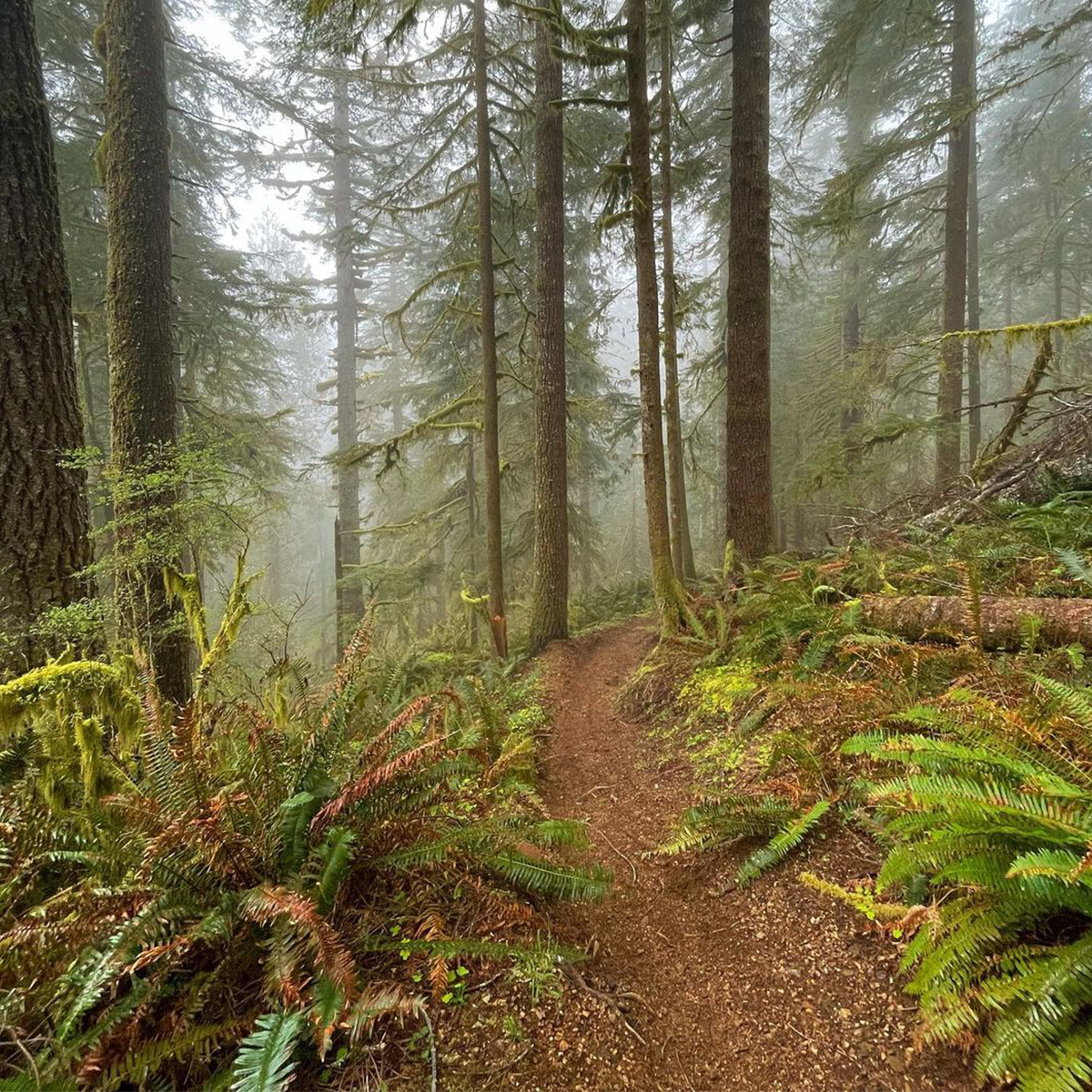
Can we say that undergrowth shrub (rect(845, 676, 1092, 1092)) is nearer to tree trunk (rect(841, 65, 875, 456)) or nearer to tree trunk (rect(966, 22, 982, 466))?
tree trunk (rect(966, 22, 982, 466))

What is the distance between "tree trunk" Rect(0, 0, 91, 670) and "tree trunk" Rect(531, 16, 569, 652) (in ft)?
17.1

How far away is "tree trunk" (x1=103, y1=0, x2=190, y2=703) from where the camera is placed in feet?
17.1

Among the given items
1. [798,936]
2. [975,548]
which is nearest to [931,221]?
[975,548]

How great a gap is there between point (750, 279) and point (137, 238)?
6619 mm

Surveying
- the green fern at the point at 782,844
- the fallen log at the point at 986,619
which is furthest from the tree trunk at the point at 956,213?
the green fern at the point at 782,844

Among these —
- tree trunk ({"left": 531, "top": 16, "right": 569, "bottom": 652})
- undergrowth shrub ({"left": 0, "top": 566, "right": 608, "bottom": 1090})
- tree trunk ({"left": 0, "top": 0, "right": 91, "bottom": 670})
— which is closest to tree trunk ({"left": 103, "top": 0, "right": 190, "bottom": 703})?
tree trunk ({"left": 0, "top": 0, "right": 91, "bottom": 670})

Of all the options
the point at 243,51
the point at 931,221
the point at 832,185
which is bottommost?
the point at 832,185

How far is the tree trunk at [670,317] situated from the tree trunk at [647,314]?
1.54 metres

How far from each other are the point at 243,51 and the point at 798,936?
73.6 ft

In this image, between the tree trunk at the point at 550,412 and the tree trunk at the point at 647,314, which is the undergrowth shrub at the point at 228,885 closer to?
the tree trunk at the point at 647,314

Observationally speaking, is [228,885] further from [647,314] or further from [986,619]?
[647,314]

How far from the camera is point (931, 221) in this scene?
1308cm

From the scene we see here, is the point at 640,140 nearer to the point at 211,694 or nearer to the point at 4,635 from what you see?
the point at 211,694

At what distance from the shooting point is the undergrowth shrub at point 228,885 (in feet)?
4.55
